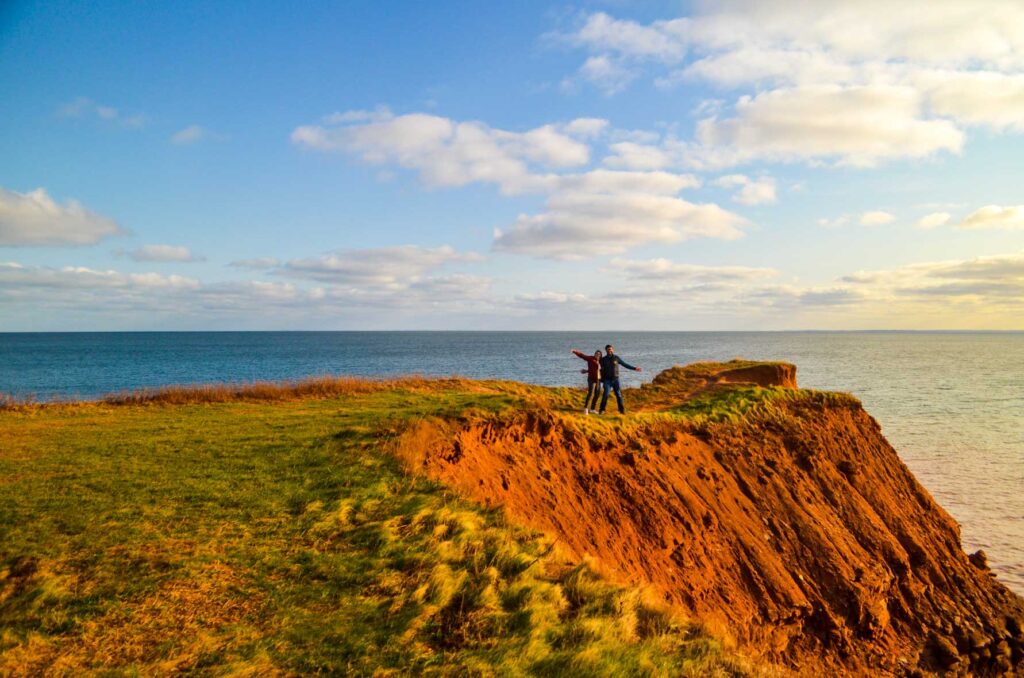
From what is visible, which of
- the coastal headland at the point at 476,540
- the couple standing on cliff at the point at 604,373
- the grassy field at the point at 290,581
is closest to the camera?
the grassy field at the point at 290,581

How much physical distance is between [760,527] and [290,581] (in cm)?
1464

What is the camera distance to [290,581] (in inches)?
326

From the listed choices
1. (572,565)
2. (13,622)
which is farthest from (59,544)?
(572,565)

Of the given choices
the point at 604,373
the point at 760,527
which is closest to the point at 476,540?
the point at 760,527

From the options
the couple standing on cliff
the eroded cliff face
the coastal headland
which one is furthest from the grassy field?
the couple standing on cliff

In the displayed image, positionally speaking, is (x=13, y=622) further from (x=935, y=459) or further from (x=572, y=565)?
(x=935, y=459)

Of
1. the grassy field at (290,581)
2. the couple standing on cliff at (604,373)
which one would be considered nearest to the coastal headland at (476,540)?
the grassy field at (290,581)

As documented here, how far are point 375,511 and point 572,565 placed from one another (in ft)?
12.7

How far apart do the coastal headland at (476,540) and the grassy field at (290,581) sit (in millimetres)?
41

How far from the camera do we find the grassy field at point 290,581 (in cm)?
667

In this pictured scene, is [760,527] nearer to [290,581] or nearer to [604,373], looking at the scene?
[604,373]

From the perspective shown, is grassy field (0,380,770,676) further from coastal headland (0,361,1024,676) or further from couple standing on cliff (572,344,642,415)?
couple standing on cliff (572,344,642,415)

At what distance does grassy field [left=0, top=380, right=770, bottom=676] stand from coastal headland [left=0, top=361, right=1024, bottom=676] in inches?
1.6

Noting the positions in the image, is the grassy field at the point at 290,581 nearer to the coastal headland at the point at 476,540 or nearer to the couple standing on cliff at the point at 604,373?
the coastal headland at the point at 476,540
